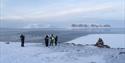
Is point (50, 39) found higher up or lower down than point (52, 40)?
higher up

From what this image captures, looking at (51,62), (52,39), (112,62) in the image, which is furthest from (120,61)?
(52,39)

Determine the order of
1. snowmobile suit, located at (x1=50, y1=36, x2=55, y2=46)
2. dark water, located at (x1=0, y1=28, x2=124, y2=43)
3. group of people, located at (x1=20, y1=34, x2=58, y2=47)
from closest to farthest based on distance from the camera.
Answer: group of people, located at (x1=20, y1=34, x2=58, y2=47), snowmobile suit, located at (x1=50, y1=36, x2=55, y2=46), dark water, located at (x1=0, y1=28, x2=124, y2=43)

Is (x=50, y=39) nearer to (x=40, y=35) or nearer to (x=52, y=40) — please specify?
(x=52, y=40)

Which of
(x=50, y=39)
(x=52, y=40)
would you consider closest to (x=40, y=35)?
(x=50, y=39)

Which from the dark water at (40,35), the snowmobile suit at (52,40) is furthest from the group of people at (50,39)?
the dark water at (40,35)

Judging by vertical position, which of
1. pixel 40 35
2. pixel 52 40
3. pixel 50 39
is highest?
pixel 50 39

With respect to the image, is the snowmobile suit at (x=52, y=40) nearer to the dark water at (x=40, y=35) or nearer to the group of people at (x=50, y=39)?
the group of people at (x=50, y=39)

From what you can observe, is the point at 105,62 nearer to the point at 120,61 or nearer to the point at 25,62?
the point at 120,61

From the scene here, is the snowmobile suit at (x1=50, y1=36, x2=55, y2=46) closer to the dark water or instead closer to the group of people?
the group of people

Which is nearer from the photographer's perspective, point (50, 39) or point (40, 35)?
point (50, 39)

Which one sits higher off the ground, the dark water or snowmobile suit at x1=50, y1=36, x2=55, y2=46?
snowmobile suit at x1=50, y1=36, x2=55, y2=46

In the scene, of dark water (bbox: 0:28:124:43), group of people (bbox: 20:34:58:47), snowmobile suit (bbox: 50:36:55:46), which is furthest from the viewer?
dark water (bbox: 0:28:124:43)

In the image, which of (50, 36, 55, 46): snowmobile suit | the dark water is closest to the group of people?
(50, 36, 55, 46): snowmobile suit

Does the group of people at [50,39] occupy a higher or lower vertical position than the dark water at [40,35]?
higher
